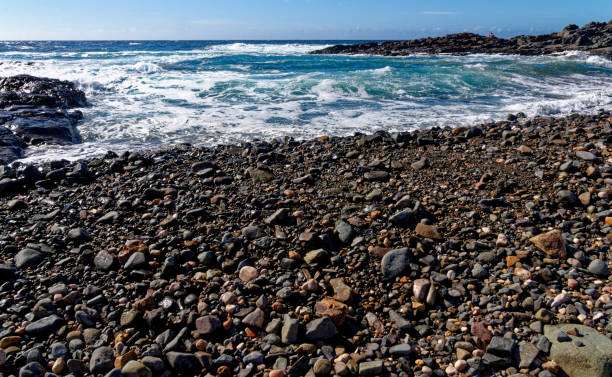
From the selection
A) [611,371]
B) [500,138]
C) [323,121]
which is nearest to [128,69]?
[323,121]

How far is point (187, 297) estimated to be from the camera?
2.61 metres

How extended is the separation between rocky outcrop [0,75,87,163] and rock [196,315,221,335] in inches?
233

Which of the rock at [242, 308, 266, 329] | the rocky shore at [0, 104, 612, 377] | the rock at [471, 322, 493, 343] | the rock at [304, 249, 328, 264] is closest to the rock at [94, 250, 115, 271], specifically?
the rocky shore at [0, 104, 612, 377]

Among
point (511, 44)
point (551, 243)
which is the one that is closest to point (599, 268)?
point (551, 243)

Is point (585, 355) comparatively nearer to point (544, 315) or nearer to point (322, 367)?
point (544, 315)

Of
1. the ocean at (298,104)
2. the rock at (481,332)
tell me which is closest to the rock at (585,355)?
the rock at (481,332)

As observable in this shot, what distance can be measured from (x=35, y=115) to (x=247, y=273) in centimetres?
883

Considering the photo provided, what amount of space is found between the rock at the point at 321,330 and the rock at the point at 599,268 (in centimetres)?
192

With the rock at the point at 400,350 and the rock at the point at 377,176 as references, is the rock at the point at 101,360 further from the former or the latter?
the rock at the point at 377,176

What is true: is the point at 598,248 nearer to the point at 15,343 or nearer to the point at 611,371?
the point at 611,371

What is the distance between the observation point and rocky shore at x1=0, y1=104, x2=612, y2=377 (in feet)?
6.91

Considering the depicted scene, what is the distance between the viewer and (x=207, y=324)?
7.66 ft

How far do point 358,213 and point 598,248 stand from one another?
78.2 inches

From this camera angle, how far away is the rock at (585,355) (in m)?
1.84
